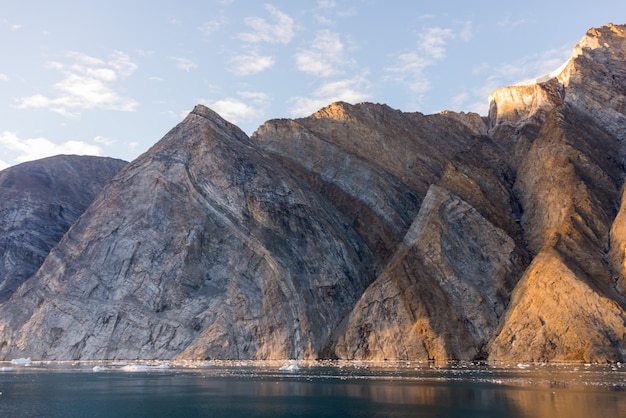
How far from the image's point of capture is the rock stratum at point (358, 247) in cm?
7581

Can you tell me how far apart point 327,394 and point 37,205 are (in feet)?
352

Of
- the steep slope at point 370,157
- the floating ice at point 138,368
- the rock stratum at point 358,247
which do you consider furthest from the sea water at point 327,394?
the steep slope at point 370,157

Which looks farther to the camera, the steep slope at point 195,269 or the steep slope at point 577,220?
the steep slope at point 195,269

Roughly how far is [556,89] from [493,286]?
4930 cm

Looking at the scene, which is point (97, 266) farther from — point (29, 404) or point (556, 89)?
point (556, 89)

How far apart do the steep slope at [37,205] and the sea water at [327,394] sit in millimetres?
67887

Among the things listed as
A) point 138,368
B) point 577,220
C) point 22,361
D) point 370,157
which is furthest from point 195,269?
point 577,220

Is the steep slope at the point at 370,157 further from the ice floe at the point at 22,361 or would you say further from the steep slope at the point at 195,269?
the ice floe at the point at 22,361

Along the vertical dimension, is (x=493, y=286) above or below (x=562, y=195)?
below

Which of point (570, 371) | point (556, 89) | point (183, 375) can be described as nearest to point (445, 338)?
point (570, 371)

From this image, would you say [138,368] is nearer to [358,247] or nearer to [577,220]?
[358,247]

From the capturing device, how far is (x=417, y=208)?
341 ft

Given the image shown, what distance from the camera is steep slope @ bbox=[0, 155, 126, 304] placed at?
120 meters

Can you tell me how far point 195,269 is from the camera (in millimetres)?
92875
